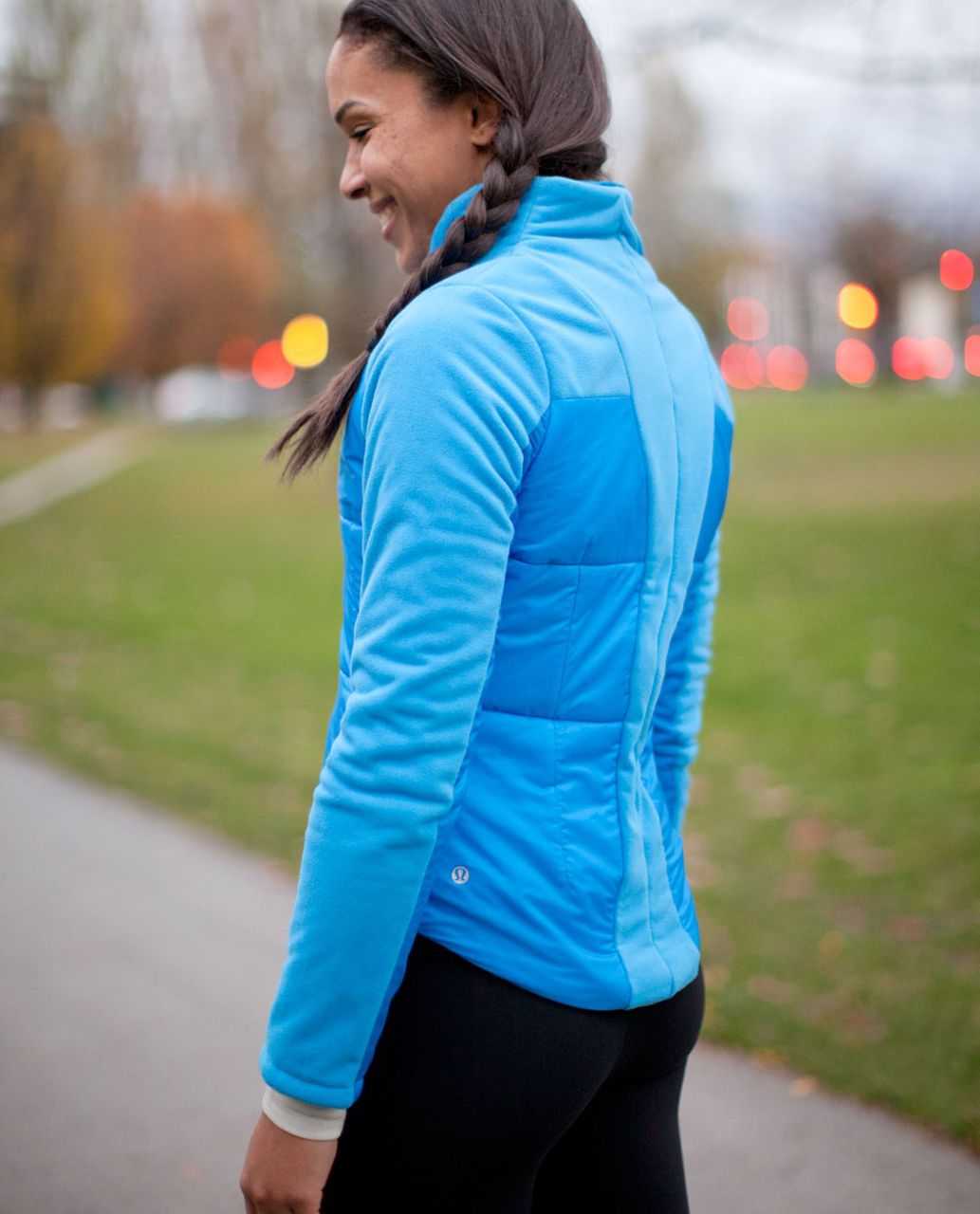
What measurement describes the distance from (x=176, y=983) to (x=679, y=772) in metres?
2.81

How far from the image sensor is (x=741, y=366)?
65.9m

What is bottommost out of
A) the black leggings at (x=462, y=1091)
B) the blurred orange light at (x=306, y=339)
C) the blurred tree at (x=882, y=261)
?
the blurred tree at (x=882, y=261)

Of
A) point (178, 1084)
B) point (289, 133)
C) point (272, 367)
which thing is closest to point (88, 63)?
point (289, 133)

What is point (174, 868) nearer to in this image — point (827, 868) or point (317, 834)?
point (827, 868)

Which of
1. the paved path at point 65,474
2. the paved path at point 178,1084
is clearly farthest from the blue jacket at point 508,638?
the paved path at point 65,474

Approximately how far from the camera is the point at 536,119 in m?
1.53

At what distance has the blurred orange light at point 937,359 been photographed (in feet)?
179

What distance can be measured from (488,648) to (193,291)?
56040 mm

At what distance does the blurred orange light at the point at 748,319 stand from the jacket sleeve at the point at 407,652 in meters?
70.0

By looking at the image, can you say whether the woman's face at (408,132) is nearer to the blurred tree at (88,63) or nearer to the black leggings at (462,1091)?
the black leggings at (462,1091)

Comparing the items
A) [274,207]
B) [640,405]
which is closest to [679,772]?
[640,405]

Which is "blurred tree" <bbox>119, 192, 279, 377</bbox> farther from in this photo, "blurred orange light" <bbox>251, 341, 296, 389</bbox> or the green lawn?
the green lawn

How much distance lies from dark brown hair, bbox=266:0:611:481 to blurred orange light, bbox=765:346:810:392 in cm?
6391

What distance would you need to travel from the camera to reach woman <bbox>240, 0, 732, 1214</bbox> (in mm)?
1330
